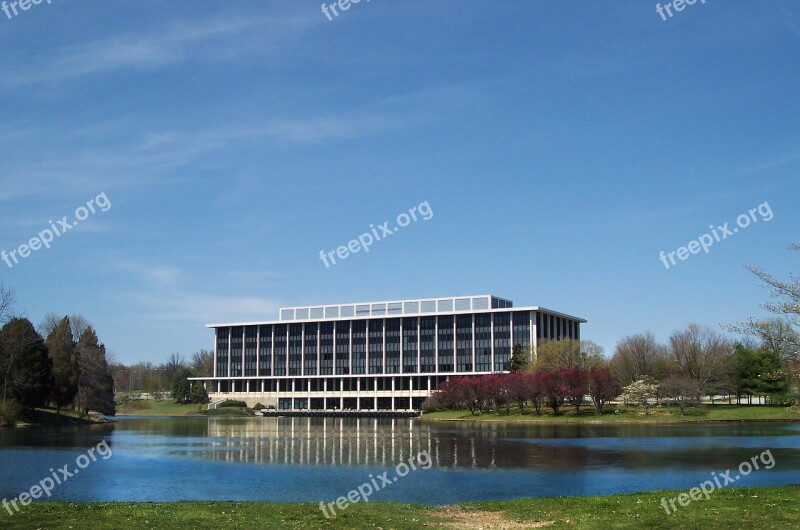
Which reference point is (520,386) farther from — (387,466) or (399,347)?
(387,466)

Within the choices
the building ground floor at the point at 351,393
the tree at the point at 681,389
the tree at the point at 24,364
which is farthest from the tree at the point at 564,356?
the tree at the point at 24,364

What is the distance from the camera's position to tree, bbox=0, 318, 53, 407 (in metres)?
95.2

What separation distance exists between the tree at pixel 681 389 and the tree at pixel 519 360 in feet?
95.1

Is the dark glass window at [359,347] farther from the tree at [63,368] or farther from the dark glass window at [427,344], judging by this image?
the tree at [63,368]

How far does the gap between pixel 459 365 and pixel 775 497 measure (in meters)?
151

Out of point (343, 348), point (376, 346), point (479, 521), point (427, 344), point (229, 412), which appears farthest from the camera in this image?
point (343, 348)

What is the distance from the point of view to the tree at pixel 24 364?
312ft

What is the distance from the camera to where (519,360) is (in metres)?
152

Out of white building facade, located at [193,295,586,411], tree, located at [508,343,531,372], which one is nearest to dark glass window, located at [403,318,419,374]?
white building facade, located at [193,295,586,411]

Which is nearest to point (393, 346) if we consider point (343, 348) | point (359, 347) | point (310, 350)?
point (359, 347)

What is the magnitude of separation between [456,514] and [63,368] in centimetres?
9588

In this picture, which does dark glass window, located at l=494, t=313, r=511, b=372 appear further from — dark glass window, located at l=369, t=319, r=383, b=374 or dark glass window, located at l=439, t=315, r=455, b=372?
dark glass window, located at l=369, t=319, r=383, b=374

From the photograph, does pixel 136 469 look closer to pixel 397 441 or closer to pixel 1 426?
pixel 397 441

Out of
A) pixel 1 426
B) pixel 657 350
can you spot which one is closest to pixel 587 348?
pixel 657 350
